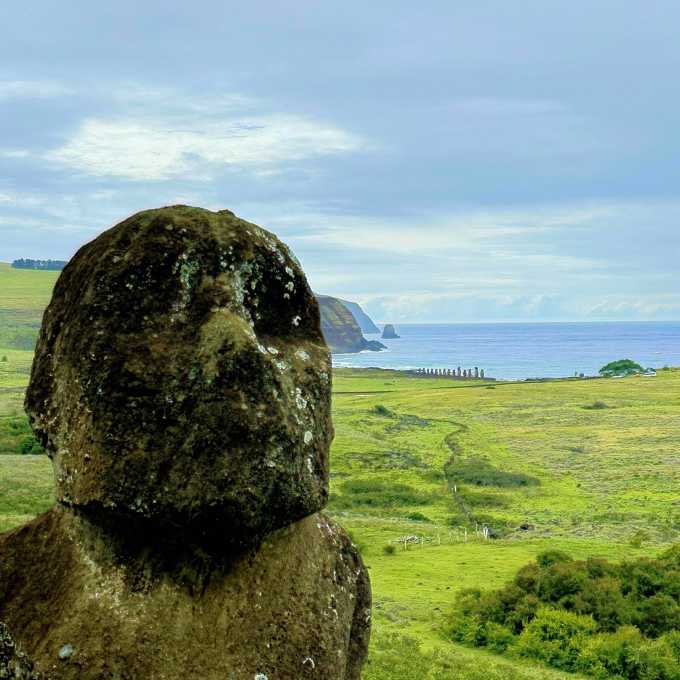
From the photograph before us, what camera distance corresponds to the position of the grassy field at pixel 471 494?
2419 cm

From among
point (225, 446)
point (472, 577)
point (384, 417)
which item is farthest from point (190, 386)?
point (384, 417)

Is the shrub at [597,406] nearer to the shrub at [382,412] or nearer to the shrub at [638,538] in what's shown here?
the shrub at [382,412]

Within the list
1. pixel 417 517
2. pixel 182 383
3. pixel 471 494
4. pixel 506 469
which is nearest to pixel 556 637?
pixel 182 383

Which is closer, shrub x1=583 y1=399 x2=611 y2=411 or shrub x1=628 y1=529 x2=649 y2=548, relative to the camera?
shrub x1=628 y1=529 x2=649 y2=548

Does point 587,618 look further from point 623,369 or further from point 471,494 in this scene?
point 623,369

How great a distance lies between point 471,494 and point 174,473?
139 feet

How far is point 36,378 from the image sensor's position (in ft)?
24.7

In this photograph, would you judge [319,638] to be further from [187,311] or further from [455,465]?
[455,465]

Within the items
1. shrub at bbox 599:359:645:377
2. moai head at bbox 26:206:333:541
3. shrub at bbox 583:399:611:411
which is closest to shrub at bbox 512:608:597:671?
moai head at bbox 26:206:333:541

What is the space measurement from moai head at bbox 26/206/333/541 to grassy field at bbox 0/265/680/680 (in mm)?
12272

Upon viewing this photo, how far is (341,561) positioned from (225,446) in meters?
2.08

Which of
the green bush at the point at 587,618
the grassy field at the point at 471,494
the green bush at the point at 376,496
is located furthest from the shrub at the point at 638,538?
the green bush at the point at 376,496

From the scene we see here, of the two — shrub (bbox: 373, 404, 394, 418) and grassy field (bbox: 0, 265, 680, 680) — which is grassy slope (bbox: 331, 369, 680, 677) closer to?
grassy field (bbox: 0, 265, 680, 680)

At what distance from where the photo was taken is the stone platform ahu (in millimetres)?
6582
